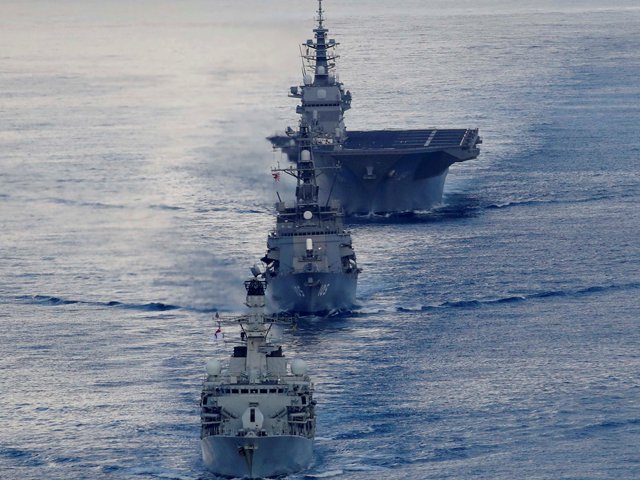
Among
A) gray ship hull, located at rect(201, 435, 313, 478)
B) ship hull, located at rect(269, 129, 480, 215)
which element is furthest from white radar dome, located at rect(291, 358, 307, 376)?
ship hull, located at rect(269, 129, 480, 215)

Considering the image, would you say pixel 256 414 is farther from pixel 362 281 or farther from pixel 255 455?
pixel 362 281

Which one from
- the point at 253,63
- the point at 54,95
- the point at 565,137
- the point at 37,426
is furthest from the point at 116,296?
the point at 253,63

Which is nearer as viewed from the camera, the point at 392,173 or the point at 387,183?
the point at 392,173

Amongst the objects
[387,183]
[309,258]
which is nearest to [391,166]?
[387,183]

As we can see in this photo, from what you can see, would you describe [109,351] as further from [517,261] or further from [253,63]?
[253,63]

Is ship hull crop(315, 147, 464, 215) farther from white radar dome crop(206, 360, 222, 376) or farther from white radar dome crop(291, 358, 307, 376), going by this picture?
white radar dome crop(206, 360, 222, 376)

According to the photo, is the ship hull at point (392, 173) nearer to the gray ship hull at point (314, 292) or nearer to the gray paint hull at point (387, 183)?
the gray paint hull at point (387, 183)
